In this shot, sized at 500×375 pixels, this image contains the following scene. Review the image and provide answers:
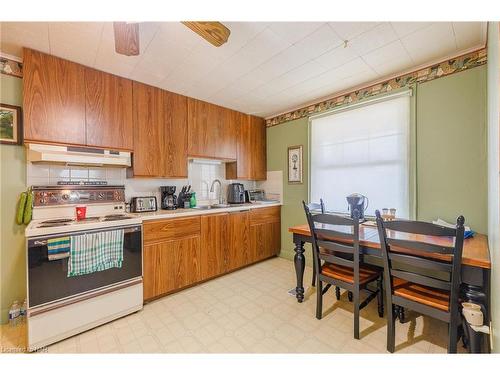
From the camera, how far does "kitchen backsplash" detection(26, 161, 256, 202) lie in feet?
6.56

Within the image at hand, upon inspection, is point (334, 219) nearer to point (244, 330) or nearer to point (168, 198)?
point (244, 330)

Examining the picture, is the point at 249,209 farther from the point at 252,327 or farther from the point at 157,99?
the point at 157,99

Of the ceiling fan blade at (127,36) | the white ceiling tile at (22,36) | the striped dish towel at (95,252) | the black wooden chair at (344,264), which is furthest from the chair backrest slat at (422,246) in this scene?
the white ceiling tile at (22,36)

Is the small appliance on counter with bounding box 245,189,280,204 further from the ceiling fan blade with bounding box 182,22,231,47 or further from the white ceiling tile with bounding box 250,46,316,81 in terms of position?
the ceiling fan blade with bounding box 182,22,231,47

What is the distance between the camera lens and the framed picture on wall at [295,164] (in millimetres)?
3201

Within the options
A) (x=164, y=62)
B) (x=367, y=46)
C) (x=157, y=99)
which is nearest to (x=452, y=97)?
(x=367, y=46)

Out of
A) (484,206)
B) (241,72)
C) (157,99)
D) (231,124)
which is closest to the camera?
(484,206)

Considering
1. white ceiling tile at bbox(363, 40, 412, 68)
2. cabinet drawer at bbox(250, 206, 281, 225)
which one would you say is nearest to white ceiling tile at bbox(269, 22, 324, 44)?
white ceiling tile at bbox(363, 40, 412, 68)

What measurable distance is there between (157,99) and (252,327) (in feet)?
8.05

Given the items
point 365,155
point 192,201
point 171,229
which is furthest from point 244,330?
point 365,155

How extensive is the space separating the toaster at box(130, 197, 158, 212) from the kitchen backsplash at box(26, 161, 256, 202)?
100mm

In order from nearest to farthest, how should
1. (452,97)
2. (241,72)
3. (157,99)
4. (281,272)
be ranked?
(452,97) → (241,72) → (157,99) → (281,272)

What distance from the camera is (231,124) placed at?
3184 millimetres

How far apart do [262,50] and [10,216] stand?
2540mm
